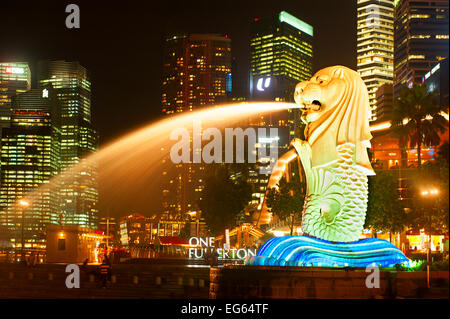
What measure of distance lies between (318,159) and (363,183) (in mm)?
2329

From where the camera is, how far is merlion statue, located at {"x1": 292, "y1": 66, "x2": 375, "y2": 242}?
2730cm

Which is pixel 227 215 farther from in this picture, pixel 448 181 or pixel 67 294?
pixel 448 181

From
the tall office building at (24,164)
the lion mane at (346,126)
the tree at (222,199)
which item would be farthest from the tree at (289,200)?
the tall office building at (24,164)

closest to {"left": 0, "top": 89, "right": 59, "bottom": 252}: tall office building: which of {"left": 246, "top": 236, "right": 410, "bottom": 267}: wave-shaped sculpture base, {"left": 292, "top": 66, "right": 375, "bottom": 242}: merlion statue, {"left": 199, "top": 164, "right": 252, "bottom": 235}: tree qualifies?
{"left": 199, "top": 164, "right": 252, "bottom": 235}: tree

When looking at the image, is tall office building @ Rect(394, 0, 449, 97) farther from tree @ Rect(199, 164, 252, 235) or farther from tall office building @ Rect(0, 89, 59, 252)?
tree @ Rect(199, 164, 252, 235)

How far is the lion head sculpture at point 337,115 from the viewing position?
28031 mm

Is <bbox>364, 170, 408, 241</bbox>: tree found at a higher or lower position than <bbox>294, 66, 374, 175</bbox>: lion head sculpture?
lower

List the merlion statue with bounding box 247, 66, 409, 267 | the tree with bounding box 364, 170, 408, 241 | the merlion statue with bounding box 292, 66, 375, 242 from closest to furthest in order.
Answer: the merlion statue with bounding box 247, 66, 409, 267 → the merlion statue with bounding box 292, 66, 375, 242 → the tree with bounding box 364, 170, 408, 241

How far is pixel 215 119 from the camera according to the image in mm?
177000

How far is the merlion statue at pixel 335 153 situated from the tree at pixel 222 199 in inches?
1356

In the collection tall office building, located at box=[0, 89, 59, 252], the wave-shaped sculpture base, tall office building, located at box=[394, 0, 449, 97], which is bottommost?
the wave-shaped sculpture base

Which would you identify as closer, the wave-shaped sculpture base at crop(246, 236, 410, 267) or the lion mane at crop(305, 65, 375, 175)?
the wave-shaped sculpture base at crop(246, 236, 410, 267)

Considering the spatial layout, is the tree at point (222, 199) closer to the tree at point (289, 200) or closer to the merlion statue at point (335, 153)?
the tree at point (289, 200)

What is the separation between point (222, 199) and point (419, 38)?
136547 mm
